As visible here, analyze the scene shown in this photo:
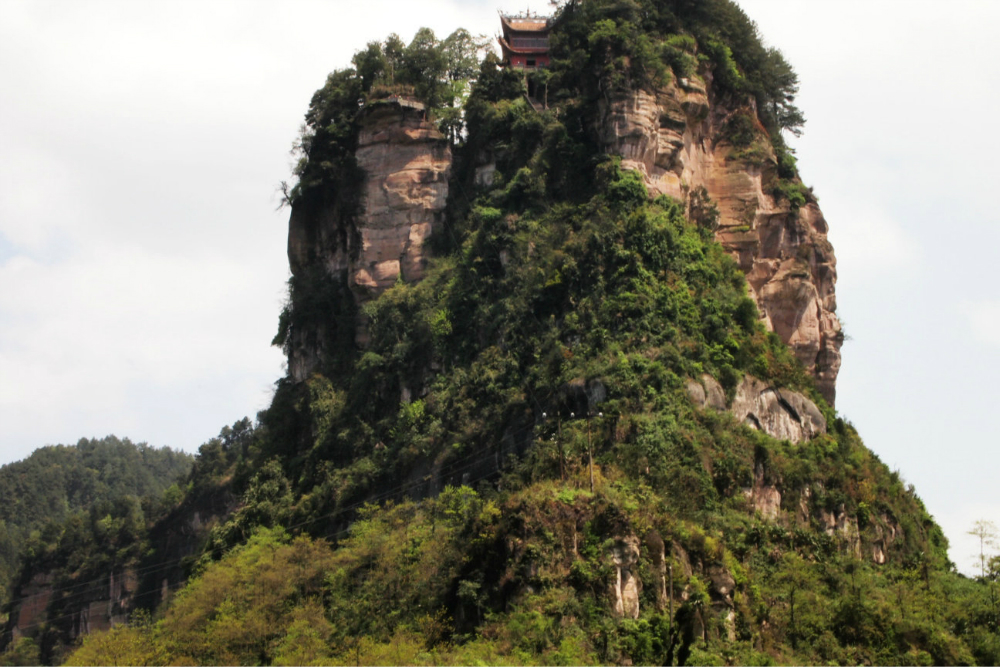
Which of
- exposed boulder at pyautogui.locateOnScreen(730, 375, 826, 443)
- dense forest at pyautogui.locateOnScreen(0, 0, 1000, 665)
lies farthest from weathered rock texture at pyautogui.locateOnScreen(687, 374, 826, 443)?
dense forest at pyautogui.locateOnScreen(0, 0, 1000, 665)

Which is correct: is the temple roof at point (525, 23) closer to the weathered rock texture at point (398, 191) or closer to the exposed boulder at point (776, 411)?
the weathered rock texture at point (398, 191)

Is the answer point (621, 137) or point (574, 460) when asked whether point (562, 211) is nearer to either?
point (621, 137)

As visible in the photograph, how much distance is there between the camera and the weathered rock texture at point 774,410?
37.8 m

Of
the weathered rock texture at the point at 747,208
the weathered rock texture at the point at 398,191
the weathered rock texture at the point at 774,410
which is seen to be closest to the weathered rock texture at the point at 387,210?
the weathered rock texture at the point at 398,191

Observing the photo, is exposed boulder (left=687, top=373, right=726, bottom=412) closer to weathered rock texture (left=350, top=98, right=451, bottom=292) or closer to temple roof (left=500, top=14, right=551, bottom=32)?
weathered rock texture (left=350, top=98, right=451, bottom=292)

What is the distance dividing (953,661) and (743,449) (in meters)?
8.03

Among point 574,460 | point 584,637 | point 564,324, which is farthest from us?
point 564,324

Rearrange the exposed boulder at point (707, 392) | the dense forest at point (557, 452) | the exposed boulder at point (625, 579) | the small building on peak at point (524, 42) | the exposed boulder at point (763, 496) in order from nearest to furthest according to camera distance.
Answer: the exposed boulder at point (625, 579)
the dense forest at point (557, 452)
the exposed boulder at point (763, 496)
the exposed boulder at point (707, 392)
the small building on peak at point (524, 42)

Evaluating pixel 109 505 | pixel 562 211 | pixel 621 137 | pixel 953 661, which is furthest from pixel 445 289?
pixel 109 505

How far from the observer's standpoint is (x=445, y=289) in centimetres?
4431

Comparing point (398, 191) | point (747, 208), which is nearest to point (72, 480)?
point (398, 191)

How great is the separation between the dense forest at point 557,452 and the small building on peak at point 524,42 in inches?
129

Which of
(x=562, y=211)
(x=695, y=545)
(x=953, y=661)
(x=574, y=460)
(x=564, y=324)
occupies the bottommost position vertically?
(x=953, y=661)

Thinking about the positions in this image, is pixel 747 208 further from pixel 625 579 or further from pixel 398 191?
pixel 625 579
